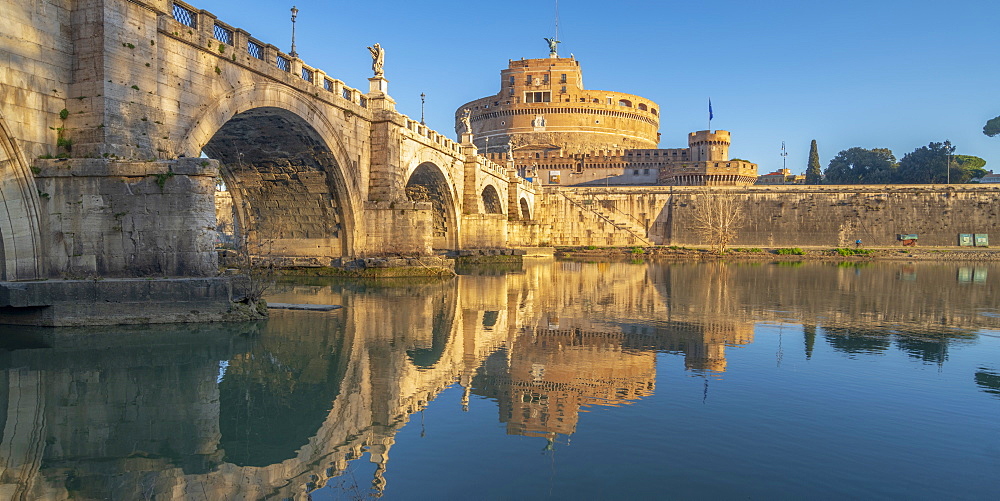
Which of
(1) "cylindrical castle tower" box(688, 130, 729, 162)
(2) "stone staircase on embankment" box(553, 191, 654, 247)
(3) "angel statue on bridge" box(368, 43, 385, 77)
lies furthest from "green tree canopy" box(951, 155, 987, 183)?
(3) "angel statue on bridge" box(368, 43, 385, 77)

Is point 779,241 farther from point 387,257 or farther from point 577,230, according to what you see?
point 387,257

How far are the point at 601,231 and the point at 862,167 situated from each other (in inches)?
1698

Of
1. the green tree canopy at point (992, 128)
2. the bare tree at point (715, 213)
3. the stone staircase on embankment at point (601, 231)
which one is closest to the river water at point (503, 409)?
the stone staircase on embankment at point (601, 231)

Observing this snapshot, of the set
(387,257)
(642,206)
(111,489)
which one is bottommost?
(111,489)

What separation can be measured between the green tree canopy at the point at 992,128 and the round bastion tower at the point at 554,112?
47.2 meters

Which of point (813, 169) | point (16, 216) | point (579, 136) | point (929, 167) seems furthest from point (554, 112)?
point (16, 216)

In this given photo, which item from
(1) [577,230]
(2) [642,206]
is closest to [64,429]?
(1) [577,230]

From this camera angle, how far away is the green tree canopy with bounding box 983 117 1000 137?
84000 millimetres

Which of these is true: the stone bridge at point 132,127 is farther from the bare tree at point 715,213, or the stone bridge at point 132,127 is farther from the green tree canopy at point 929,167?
the green tree canopy at point 929,167

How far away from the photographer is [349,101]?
21719 mm

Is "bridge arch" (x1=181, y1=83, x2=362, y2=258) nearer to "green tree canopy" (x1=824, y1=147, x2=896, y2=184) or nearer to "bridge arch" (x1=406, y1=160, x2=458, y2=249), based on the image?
"bridge arch" (x1=406, y1=160, x2=458, y2=249)

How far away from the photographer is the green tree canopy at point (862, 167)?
74312mm

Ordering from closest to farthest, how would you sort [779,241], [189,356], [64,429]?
1. [64,429]
2. [189,356]
3. [779,241]

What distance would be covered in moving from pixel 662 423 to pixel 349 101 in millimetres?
18534
